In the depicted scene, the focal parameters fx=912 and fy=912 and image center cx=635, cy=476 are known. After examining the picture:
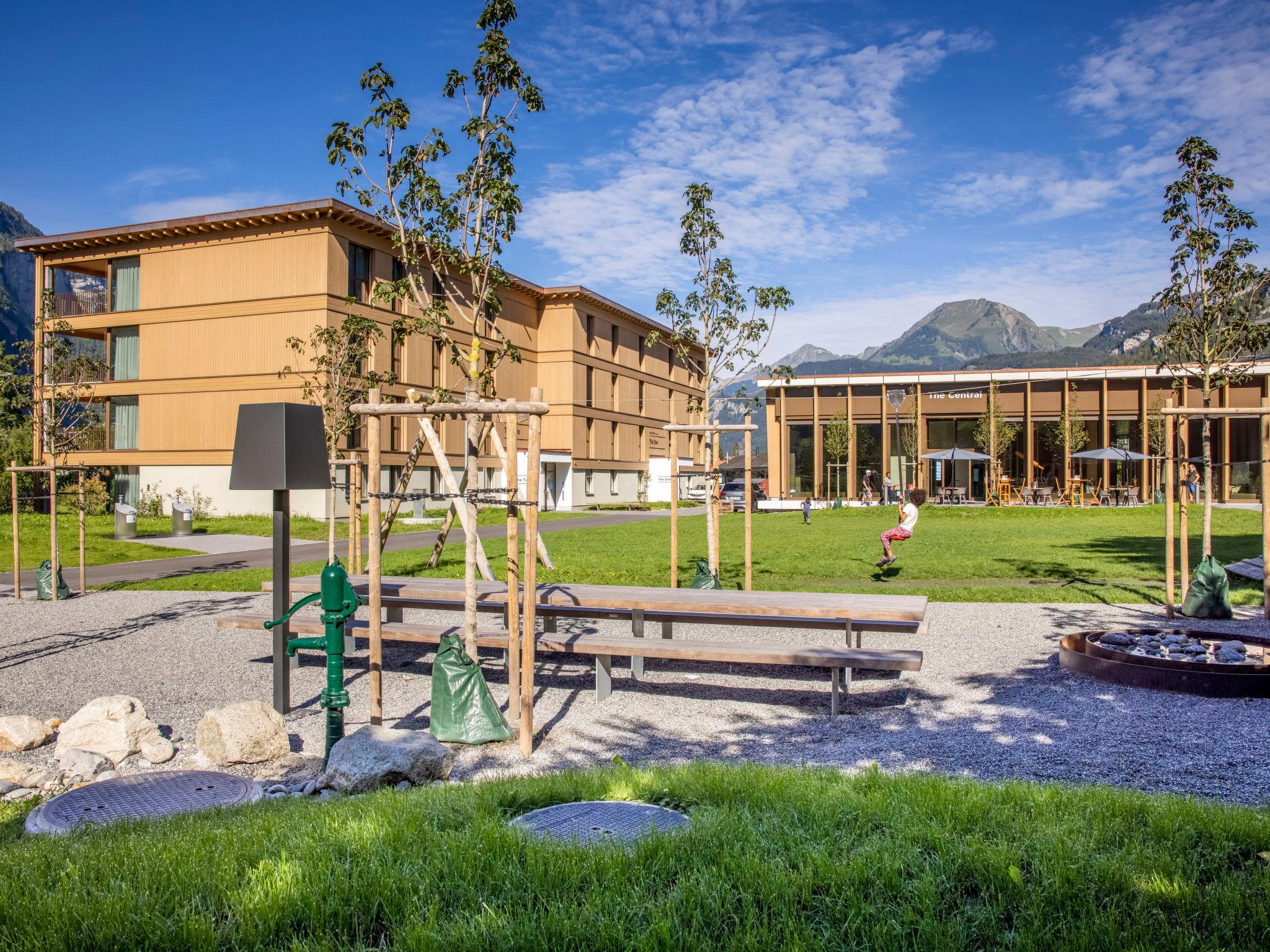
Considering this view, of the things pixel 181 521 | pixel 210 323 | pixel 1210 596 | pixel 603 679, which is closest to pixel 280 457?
pixel 603 679

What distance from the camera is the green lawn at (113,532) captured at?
754 inches

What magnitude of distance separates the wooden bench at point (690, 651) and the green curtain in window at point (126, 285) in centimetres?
3236

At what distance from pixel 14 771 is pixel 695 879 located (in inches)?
182

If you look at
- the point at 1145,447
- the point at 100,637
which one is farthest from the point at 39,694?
the point at 1145,447

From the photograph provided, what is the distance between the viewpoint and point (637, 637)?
7.72 m

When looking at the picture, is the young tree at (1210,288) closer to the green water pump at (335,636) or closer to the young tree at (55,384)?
the green water pump at (335,636)

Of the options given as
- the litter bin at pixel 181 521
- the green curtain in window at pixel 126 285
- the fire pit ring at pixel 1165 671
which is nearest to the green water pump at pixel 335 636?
the fire pit ring at pixel 1165 671

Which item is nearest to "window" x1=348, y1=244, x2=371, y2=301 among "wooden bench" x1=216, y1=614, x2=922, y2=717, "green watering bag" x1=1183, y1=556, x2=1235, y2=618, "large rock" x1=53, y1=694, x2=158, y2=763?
"wooden bench" x1=216, y1=614, x2=922, y2=717

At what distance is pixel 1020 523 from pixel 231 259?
28772mm

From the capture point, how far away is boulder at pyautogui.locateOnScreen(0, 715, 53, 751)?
5.99m

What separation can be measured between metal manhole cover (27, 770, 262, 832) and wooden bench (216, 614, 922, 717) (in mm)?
2010

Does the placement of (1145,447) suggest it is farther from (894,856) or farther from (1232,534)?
(894,856)

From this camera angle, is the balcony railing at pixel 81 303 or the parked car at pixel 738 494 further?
the parked car at pixel 738 494

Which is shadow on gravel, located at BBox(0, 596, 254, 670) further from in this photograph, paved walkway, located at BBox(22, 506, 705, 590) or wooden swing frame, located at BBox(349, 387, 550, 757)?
wooden swing frame, located at BBox(349, 387, 550, 757)
